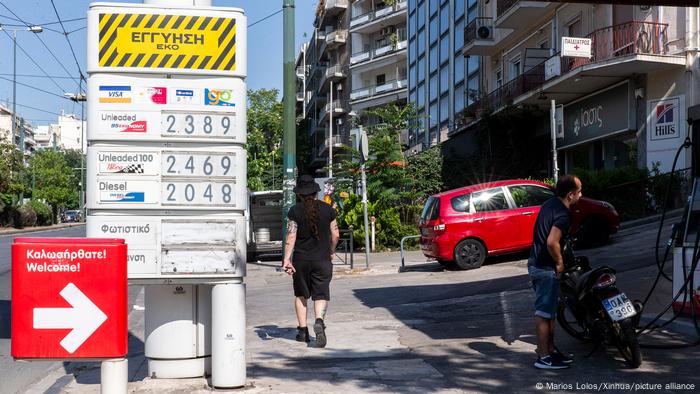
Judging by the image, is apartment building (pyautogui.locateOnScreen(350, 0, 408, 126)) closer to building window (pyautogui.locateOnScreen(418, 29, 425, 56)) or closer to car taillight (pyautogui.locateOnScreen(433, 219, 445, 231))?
building window (pyautogui.locateOnScreen(418, 29, 425, 56))

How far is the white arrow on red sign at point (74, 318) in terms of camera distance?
4.14 meters

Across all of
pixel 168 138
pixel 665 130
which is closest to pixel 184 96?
pixel 168 138

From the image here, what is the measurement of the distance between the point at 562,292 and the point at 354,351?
2127 millimetres

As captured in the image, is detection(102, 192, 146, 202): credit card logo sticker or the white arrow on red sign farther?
detection(102, 192, 146, 202): credit card logo sticker

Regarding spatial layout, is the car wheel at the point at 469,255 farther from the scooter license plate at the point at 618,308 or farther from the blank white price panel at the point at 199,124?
the blank white price panel at the point at 199,124

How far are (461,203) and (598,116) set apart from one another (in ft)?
34.0

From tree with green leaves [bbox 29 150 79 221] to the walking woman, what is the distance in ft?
217

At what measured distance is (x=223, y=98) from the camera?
594 cm

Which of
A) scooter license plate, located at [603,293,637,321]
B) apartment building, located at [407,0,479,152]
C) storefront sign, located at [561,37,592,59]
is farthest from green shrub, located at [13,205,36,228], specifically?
scooter license plate, located at [603,293,637,321]

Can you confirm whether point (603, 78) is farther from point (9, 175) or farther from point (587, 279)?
point (9, 175)

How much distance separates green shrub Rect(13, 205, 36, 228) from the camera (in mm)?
53250

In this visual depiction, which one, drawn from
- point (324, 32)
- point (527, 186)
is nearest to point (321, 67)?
point (324, 32)

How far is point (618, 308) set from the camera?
6.17 meters

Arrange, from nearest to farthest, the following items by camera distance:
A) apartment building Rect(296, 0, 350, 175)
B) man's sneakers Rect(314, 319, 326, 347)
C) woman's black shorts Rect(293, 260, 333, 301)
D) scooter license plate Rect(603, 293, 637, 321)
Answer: scooter license plate Rect(603, 293, 637, 321) → man's sneakers Rect(314, 319, 326, 347) → woman's black shorts Rect(293, 260, 333, 301) → apartment building Rect(296, 0, 350, 175)
